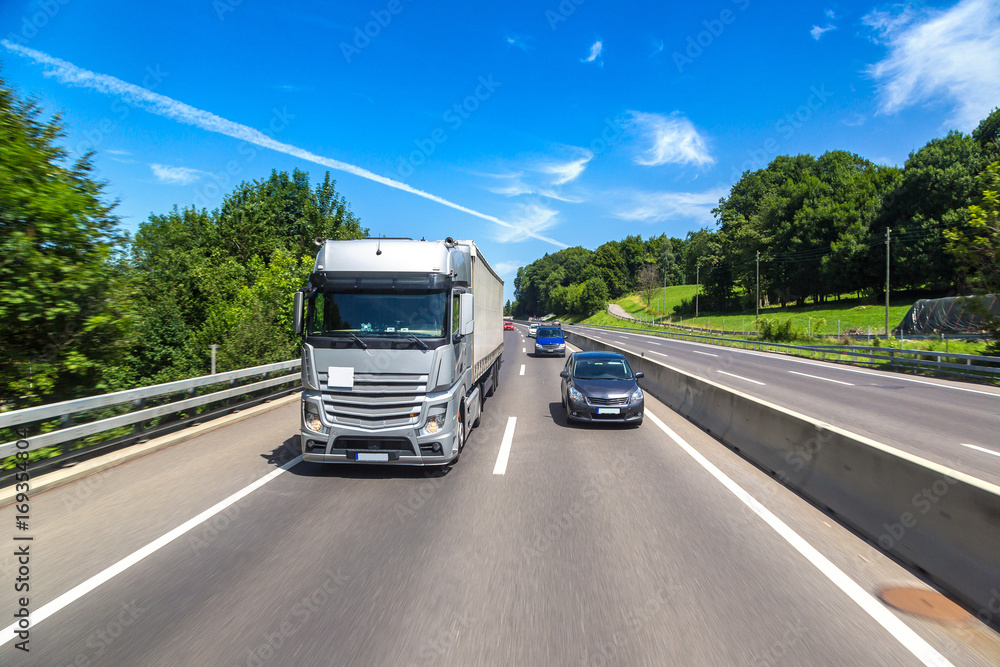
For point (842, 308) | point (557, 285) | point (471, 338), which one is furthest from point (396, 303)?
point (557, 285)

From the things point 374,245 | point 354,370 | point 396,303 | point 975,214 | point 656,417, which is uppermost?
point 975,214

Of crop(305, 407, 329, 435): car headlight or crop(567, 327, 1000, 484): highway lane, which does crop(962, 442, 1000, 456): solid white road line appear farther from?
crop(305, 407, 329, 435): car headlight

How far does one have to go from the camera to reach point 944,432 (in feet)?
33.3

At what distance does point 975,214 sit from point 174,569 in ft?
85.8

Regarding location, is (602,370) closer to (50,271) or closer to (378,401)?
(378,401)

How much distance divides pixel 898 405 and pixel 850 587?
1207cm

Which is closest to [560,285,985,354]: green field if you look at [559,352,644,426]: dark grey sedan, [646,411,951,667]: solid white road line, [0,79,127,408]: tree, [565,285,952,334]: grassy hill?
[565,285,952,334]: grassy hill

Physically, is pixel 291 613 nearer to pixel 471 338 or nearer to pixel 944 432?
pixel 471 338

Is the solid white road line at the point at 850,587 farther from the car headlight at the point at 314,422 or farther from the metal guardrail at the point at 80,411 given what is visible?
the metal guardrail at the point at 80,411

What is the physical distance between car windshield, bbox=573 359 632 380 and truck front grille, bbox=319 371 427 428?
5.37m

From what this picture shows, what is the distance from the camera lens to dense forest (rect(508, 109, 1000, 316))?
5056 cm

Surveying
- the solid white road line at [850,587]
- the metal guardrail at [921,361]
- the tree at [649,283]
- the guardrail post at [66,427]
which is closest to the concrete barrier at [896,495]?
the solid white road line at [850,587]

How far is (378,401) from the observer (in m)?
6.91

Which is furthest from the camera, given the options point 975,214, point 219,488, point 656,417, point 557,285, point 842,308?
point 557,285
